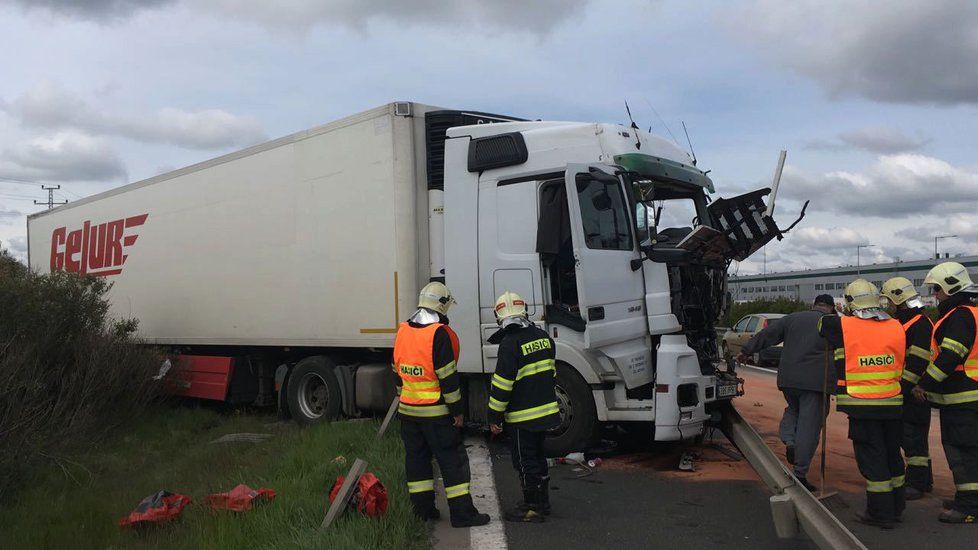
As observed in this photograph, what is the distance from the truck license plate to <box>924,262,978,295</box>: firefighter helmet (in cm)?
199

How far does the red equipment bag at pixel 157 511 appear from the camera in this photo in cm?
529

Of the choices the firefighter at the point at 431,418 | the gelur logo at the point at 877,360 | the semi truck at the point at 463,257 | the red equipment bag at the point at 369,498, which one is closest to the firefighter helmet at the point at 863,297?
the gelur logo at the point at 877,360

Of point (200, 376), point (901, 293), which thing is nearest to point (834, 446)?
point (901, 293)

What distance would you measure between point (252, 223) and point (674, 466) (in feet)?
18.7

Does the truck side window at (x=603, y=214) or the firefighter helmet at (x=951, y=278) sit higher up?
the truck side window at (x=603, y=214)

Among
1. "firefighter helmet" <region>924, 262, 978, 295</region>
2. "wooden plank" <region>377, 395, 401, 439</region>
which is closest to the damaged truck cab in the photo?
"wooden plank" <region>377, 395, 401, 439</region>

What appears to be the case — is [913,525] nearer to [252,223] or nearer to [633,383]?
[633,383]

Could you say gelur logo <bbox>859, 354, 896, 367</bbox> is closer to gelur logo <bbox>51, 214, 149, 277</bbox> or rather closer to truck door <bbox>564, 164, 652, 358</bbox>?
truck door <bbox>564, 164, 652, 358</bbox>

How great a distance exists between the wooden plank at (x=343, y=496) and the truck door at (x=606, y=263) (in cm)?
237

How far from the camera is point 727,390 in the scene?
278 inches

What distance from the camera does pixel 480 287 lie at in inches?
284

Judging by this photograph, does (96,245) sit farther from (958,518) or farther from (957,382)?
(958,518)

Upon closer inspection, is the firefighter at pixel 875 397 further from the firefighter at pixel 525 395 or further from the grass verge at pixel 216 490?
the grass verge at pixel 216 490

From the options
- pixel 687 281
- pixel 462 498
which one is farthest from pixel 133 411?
pixel 687 281
